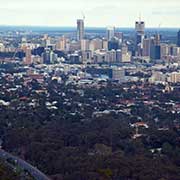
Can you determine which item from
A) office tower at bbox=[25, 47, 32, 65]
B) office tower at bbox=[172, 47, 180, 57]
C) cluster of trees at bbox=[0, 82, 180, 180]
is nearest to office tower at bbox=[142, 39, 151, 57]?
office tower at bbox=[172, 47, 180, 57]

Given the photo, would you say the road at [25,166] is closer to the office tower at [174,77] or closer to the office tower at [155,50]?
the office tower at [174,77]

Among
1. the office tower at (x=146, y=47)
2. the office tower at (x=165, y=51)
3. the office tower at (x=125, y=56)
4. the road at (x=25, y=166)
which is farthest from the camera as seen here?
the office tower at (x=146, y=47)

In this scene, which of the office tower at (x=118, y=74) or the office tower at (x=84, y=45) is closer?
the office tower at (x=118, y=74)

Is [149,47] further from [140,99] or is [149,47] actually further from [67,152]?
[67,152]

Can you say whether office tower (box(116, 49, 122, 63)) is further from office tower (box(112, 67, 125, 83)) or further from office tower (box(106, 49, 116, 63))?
office tower (box(112, 67, 125, 83))

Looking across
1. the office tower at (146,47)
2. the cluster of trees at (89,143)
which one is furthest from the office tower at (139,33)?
the cluster of trees at (89,143)

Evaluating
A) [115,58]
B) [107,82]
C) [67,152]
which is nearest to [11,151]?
[67,152]

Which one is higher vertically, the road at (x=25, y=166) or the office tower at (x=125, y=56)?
the road at (x=25, y=166)

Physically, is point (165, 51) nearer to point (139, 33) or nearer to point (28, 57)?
point (139, 33)

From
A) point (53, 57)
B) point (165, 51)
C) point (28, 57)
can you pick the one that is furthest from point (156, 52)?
point (28, 57)
